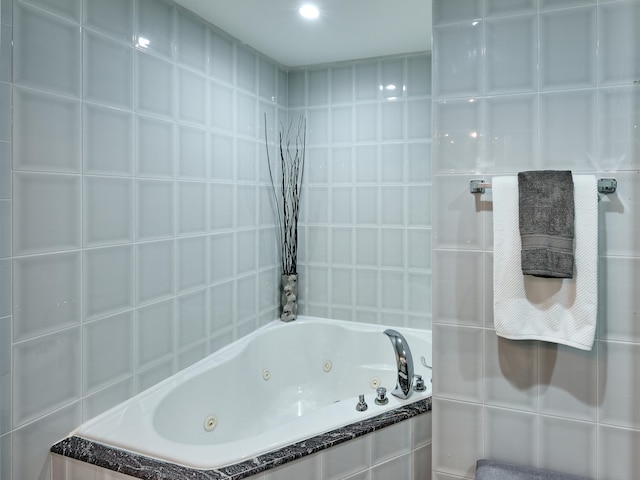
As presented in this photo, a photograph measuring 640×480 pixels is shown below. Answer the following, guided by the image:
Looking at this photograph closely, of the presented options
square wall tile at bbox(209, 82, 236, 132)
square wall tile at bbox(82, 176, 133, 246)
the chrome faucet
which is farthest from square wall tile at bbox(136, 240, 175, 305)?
the chrome faucet

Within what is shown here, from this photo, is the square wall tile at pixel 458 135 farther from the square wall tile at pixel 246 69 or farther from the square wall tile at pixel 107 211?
the square wall tile at pixel 246 69

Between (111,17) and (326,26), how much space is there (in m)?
1.05

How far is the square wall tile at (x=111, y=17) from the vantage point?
1.46 m

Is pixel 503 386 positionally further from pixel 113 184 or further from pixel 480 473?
pixel 113 184

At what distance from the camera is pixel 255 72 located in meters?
2.47

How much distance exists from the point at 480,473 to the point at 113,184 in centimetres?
165

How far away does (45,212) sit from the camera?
1321 millimetres

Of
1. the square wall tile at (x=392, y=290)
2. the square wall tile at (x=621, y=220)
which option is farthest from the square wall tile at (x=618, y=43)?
the square wall tile at (x=392, y=290)

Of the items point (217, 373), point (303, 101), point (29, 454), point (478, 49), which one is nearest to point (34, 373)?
point (29, 454)

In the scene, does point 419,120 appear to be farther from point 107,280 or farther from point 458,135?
point 107,280

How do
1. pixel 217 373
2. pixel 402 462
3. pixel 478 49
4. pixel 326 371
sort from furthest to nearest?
pixel 326 371, pixel 217 373, pixel 402 462, pixel 478 49

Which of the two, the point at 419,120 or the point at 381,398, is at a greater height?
the point at 419,120

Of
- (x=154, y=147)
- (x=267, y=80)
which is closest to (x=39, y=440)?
(x=154, y=147)

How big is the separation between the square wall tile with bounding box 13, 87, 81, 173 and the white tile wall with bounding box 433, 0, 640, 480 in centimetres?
126
